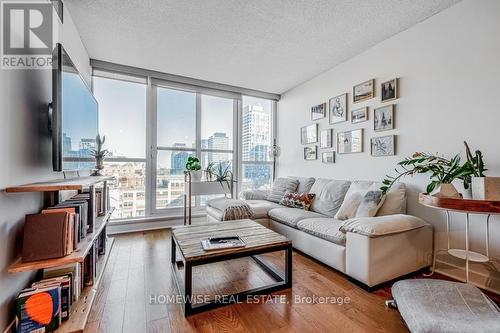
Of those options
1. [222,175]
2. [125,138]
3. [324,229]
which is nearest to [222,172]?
[222,175]

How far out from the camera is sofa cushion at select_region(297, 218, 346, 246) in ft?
6.78

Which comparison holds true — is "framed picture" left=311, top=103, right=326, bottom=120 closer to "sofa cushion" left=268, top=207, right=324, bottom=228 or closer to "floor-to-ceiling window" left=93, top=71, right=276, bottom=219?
"floor-to-ceiling window" left=93, top=71, right=276, bottom=219

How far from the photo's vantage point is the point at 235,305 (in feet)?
5.38

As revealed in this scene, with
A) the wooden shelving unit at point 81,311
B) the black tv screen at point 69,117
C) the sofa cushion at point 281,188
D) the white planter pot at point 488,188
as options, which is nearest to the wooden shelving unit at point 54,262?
the wooden shelving unit at point 81,311

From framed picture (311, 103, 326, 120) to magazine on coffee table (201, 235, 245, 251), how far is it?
96.9 inches

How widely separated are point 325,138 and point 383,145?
36.8 inches

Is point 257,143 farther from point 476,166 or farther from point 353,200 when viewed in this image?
point 476,166

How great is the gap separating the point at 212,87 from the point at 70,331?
3585mm

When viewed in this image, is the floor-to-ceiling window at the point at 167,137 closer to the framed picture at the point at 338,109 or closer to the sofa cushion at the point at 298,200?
the sofa cushion at the point at 298,200

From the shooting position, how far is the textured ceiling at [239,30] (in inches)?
81.0

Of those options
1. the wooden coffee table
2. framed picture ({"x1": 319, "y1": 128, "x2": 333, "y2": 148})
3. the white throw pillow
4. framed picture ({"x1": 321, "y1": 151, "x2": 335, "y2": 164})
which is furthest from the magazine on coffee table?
framed picture ({"x1": 319, "y1": 128, "x2": 333, "y2": 148})

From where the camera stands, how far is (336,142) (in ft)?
10.8

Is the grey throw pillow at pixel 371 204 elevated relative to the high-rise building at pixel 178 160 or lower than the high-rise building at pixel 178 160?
lower

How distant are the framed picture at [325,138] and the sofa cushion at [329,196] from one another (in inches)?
24.2
